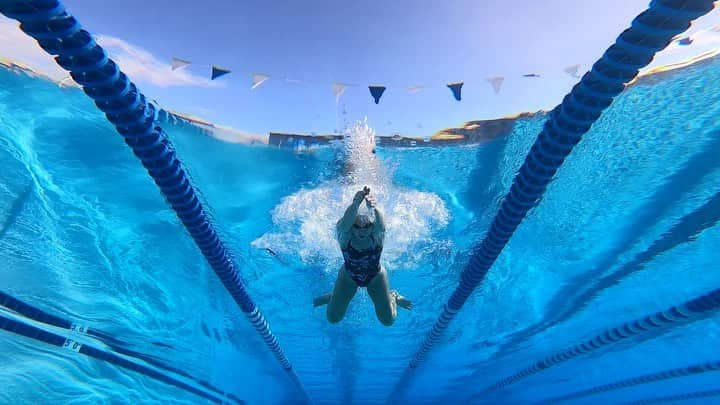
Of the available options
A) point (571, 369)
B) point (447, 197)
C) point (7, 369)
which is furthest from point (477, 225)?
point (7, 369)

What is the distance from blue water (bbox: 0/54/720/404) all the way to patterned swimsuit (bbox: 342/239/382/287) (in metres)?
2.10

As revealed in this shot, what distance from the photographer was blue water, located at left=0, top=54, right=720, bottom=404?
5.47 meters

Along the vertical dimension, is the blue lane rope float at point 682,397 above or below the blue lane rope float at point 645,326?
above

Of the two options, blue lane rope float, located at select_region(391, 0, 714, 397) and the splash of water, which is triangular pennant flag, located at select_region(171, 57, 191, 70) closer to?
the splash of water

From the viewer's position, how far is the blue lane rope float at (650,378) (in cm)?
1120

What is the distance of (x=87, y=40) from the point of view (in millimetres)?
2438

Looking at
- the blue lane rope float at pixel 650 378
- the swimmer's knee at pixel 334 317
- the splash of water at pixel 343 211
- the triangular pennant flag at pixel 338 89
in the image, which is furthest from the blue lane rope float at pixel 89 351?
the blue lane rope float at pixel 650 378

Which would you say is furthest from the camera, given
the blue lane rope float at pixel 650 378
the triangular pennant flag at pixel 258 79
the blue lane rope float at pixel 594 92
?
the blue lane rope float at pixel 650 378

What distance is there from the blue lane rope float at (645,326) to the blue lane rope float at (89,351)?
10.6m

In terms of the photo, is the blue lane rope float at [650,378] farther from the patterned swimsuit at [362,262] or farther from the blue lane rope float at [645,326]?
the patterned swimsuit at [362,262]

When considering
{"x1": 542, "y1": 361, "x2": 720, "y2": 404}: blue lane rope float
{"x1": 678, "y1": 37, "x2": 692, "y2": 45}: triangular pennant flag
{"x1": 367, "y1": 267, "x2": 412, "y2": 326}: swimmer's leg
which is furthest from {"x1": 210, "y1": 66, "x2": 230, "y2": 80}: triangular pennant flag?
{"x1": 542, "y1": 361, "x2": 720, "y2": 404}: blue lane rope float

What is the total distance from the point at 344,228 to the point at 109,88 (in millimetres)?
2475

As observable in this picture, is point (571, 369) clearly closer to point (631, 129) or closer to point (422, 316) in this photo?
point (422, 316)

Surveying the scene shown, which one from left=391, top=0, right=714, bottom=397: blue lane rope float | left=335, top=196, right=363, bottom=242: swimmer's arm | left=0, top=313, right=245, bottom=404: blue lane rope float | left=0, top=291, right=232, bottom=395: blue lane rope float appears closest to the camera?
left=391, top=0, right=714, bottom=397: blue lane rope float
